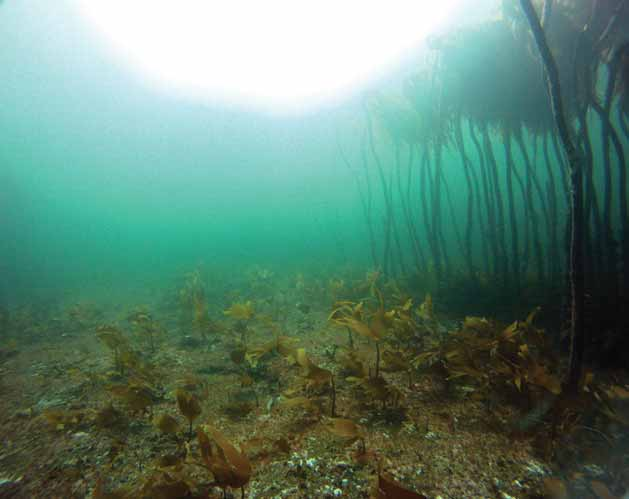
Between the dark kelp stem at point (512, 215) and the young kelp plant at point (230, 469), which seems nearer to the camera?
the young kelp plant at point (230, 469)

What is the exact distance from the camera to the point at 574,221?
83.1 inches

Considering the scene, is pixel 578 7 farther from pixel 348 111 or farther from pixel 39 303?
pixel 39 303

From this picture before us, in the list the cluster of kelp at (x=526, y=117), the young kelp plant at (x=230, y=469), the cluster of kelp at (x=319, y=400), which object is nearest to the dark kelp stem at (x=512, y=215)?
the cluster of kelp at (x=526, y=117)

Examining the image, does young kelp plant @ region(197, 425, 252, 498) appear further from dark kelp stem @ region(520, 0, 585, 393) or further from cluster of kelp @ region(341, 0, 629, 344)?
cluster of kelp @ region(341, 0, 629, 344)

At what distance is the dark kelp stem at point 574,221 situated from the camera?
211 cm

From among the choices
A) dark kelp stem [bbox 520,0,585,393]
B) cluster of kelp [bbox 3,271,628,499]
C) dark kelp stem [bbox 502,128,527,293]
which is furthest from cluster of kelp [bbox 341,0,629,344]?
cluster of kelp [bbox 3,271,628,499]

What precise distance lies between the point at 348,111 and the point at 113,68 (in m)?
18.2

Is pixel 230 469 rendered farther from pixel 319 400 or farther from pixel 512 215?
pixel 512 215

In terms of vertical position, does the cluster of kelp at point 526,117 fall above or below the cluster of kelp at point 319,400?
above

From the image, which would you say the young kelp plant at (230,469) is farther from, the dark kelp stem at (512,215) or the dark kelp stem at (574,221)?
the dark kelp stem at (512,215)

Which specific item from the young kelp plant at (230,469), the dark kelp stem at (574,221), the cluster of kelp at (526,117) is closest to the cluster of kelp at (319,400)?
the young kelp plant at (230,469)

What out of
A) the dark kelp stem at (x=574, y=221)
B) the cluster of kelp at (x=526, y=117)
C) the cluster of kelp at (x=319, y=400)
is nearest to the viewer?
the cluster of kelp at (x=319, y=400)

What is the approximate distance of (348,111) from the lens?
1697 cm

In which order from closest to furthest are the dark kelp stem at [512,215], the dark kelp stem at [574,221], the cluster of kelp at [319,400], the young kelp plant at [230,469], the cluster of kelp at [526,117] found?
the young kelp plant at [230,469]
the cluster of kelp at [319,400]
the dark kelp stem at [574,221]
the cluster of kelp at [526,117]
the dark kelp stem at [512,215]
